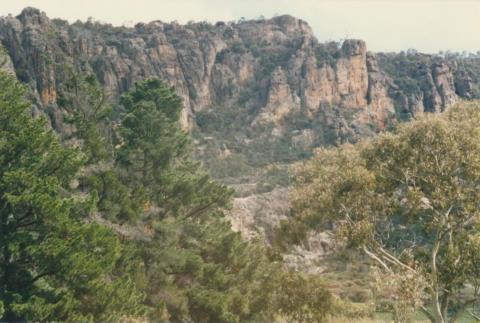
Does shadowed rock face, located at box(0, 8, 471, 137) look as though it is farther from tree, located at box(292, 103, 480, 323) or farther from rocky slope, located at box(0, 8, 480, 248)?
tree, located at box(292, 103, 480, 323)

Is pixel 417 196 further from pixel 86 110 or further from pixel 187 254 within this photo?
pixel 86 110

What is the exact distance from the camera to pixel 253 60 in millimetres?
162750

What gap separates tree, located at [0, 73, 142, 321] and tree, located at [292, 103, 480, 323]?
7.17 metres

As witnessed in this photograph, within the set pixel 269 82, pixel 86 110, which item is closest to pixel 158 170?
pixel 86 110

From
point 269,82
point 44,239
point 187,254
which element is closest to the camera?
point 44,239

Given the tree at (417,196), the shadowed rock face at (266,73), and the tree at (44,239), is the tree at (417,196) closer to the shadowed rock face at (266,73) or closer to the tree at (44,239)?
the tree at (44,239)

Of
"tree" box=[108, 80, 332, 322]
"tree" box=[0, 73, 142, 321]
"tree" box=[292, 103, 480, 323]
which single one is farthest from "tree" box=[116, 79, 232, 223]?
"tree" box=[292, 103, 480, 323]

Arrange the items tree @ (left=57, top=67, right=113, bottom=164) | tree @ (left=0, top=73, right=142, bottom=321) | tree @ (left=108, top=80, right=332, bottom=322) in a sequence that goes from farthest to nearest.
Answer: tree @ (left=57, top=67, right=113, bottom=164)
tree @ (left=108, top=80, right=332, bottom=322)
tree @ (left=0, top=73, right=142, bottom=321)

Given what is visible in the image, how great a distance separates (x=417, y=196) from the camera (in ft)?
61.7

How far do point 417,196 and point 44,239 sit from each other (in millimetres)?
11358

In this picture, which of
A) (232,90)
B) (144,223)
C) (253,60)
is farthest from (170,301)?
(253,60)

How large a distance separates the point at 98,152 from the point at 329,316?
39.5ft

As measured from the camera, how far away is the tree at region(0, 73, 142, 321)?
17.7m

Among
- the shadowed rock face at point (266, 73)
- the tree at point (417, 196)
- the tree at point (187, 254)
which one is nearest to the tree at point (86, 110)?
the tree at point (187, 254)
